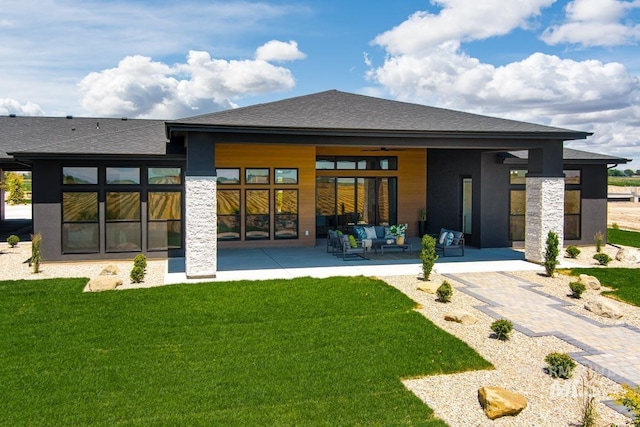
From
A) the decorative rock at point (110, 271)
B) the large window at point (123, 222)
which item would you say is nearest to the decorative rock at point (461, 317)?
the decorative rock at point (110, 271)

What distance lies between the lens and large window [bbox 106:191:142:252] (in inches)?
606

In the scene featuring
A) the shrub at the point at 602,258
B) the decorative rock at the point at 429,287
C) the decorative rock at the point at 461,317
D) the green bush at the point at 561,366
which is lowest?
the green bush at the point at 561,366

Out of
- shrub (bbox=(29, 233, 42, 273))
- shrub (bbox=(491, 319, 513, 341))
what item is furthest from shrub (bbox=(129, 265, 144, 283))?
shrub (bbox=(491, 319, 513, 341))

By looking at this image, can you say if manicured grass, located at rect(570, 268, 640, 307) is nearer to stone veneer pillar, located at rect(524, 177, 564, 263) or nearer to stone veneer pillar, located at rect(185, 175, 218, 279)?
stone veneer pillar, located at rect(524, 177, 564, 263)

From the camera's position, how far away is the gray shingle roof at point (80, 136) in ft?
49.8

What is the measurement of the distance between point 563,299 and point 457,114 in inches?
275

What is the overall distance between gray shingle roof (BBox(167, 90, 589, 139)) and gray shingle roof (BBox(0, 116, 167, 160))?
11.8 ft

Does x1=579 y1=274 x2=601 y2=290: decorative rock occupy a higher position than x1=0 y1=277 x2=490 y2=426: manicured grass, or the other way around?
x1=579 y1=274 x2=601 y2=290: decorative rock

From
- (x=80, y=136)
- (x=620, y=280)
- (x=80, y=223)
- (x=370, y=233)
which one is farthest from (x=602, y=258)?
(x=80, y=136)

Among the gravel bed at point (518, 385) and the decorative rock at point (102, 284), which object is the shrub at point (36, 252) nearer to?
the decorative rock at point (102, 284)

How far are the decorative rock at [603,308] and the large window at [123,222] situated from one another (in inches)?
471

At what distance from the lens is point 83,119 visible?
23.0 m

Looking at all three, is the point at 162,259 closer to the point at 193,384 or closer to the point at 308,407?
the point at 193,384

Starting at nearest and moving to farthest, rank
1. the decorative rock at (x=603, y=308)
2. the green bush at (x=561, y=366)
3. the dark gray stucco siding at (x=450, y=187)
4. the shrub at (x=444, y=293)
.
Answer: the green bush at (x=561, y=366), the decorative rock at (x=603, y=308), the shrub at (x=444, y=293), the dark gray stucco siding at (x=450, y=187)
